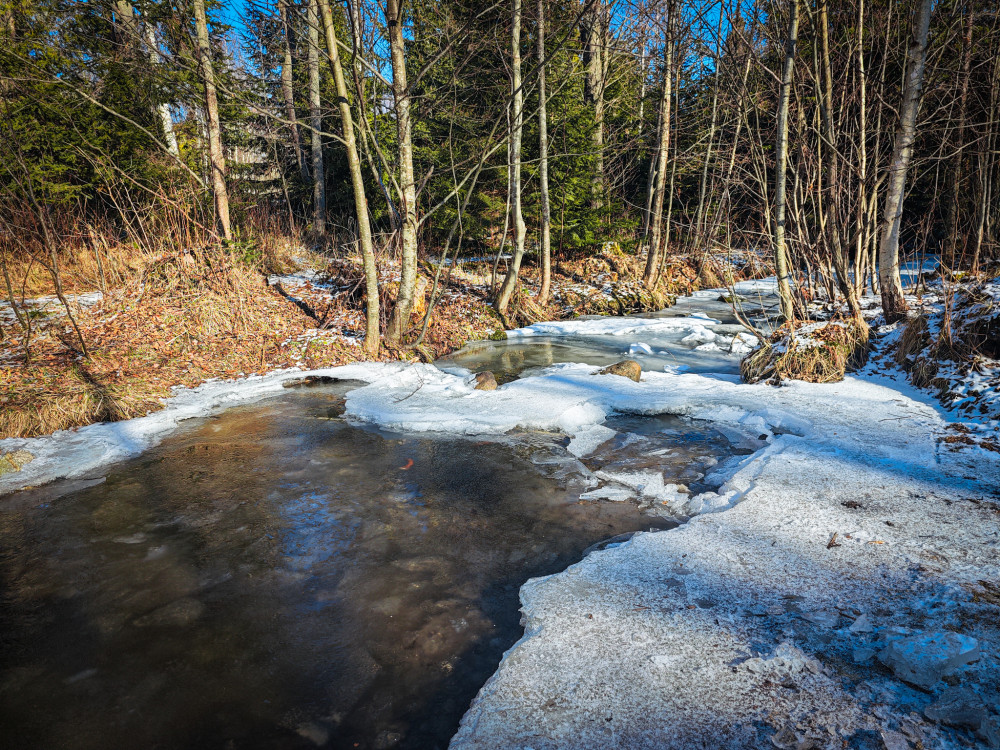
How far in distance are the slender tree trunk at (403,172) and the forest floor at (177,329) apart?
1.98ft

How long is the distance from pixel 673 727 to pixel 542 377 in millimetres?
5204

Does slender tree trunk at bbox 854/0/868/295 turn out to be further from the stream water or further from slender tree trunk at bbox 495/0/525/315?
slender tree trunk at bbox 495/0/525/315

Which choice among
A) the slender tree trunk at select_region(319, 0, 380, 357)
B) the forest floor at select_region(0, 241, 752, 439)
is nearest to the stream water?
the forest floor at select_region(0, 241, 752, 439)

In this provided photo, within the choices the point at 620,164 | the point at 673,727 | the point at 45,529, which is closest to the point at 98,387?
the point at 45,529

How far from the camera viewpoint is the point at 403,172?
283 inches

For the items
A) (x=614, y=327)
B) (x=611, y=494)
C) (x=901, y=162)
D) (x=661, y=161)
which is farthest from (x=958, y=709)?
(x=661, y=161)

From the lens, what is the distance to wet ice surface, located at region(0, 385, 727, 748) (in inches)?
79.6

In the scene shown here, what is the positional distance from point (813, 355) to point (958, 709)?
482 centimetres

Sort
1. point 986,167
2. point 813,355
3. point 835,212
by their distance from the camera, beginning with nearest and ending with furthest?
point 813,355
point 835,212
point 986,167

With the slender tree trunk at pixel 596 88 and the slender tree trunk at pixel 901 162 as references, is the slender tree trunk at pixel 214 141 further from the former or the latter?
the slender tree trunk at pixel 901 162

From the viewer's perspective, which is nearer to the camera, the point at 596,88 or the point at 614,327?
the point at 614,327

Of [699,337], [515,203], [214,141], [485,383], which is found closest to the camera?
[485,383]

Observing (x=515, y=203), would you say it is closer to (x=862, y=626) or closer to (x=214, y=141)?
(x=214, y=141)

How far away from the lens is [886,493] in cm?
326
